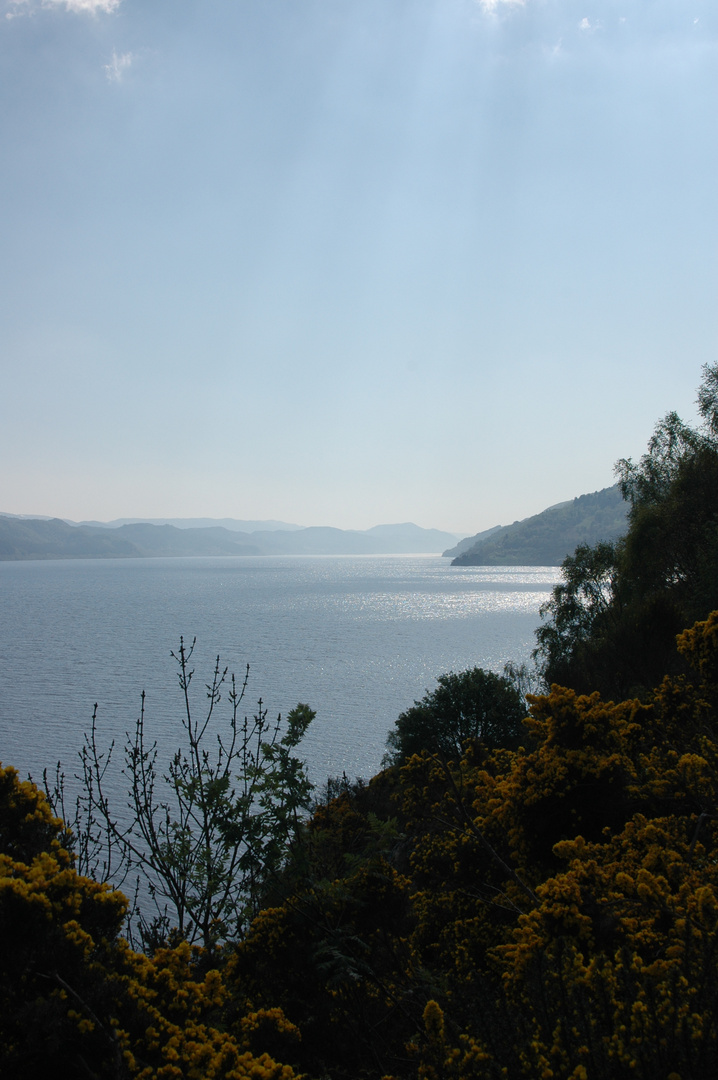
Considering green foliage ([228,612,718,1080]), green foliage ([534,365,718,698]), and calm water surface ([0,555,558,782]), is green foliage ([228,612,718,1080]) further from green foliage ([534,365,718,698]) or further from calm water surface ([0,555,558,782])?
calm water surface ([0,555,558,782])

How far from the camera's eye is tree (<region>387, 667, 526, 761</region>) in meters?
25.4

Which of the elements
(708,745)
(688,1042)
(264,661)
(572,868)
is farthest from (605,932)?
(264,661)

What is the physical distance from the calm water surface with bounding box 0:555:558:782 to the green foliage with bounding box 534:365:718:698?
13049mm

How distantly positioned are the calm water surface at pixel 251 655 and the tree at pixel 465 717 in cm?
553

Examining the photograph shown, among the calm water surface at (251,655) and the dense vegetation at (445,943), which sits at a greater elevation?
the dense vegetation at (445,943)

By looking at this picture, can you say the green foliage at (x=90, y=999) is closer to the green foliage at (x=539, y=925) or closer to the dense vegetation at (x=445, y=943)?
the dense vegetation at (x=445, y=943)

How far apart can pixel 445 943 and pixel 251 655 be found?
5335cm

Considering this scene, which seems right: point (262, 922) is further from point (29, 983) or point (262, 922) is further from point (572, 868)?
point (29, 983)

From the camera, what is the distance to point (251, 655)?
2340 inches

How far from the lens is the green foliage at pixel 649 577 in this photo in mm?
20312

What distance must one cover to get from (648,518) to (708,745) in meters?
21.2

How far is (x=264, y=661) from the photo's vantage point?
56.4 m

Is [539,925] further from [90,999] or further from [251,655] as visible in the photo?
[251,655]

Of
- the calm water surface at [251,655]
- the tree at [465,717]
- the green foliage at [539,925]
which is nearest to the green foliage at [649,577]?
the tree at [465,717]
